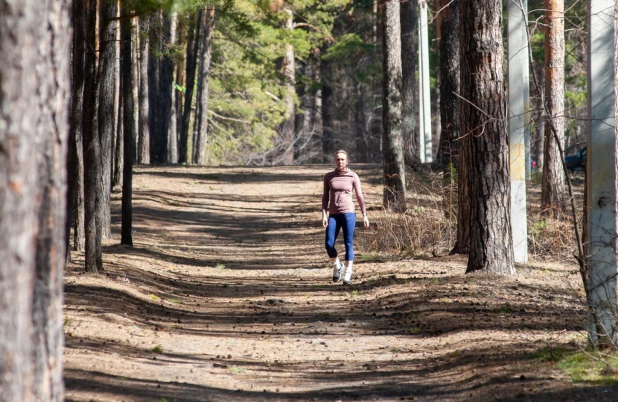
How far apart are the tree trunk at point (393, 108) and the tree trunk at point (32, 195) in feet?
48.1

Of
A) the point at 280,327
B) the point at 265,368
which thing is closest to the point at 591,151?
the point at 265,368

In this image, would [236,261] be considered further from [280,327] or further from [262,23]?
[262,23]

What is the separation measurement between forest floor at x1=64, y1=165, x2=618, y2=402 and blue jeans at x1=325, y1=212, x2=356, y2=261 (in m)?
0.51

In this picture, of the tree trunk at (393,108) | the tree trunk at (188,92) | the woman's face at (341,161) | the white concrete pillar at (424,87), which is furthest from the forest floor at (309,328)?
the tree trunk at (188,92)

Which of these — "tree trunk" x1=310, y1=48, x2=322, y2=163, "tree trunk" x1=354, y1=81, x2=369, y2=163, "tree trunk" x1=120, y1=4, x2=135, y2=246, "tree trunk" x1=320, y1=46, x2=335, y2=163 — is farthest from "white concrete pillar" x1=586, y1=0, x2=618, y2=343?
"tree trunk" x1=354, y1=81, x2=369, y2=163

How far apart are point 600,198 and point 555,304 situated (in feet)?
9.32

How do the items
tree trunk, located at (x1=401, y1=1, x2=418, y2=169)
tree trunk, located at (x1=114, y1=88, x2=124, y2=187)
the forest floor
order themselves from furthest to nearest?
tree trunk, located at (x1=401, y1=1, x2=418, y2=169) → tree trunk, located at (x1=114, y1=88, x2=124, y2=187) → the forest floor

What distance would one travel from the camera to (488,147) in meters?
11.2

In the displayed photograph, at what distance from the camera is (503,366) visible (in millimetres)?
7141

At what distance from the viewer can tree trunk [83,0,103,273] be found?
1093 cm

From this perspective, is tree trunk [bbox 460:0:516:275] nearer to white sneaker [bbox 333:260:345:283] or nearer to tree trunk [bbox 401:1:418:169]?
white sneaker [bbox 333:260:345:283]

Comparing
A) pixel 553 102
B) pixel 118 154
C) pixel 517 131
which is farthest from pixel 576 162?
pixel 517 131

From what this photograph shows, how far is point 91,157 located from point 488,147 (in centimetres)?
527

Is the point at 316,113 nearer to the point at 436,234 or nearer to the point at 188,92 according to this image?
the point at 188,92
